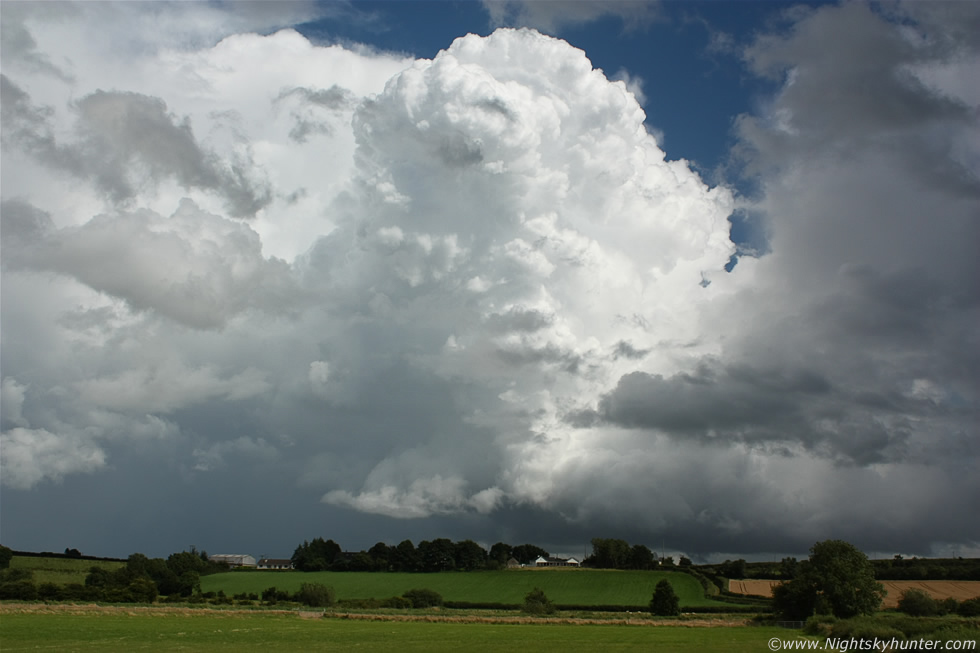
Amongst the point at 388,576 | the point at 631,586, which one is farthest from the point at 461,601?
the point at 388,576

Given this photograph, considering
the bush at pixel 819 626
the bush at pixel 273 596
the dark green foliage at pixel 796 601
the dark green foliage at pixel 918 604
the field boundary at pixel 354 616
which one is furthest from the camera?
the bush at pixel 273 596

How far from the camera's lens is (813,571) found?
343 ft

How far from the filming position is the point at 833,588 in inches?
3986

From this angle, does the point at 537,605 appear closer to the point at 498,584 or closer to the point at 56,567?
the point at 498,584

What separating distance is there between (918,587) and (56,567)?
183259mm

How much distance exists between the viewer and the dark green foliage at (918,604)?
111m

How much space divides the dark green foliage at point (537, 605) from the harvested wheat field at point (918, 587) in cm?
4006

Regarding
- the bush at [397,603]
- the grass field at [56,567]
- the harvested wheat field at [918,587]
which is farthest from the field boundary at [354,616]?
the grass field at [56,567]

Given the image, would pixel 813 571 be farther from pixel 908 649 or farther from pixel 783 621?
pixel 908 649

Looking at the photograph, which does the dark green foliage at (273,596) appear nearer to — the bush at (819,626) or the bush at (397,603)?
the bush at (397,603)

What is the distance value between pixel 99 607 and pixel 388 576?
10379 centimetres

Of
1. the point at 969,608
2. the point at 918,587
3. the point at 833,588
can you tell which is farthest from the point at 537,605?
the point at 918,587

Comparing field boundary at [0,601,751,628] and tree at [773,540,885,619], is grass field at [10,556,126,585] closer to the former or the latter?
field boundary at [0,601,751,628]

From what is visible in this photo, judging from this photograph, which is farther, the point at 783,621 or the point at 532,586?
the point at 532,586
